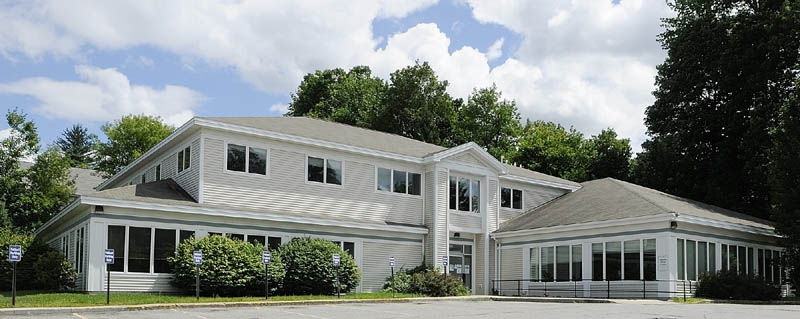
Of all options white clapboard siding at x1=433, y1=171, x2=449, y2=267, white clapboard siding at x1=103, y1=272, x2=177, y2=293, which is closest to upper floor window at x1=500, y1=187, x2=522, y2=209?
white clapboard siding at x1=433, y1=171, x2=449, y2=267

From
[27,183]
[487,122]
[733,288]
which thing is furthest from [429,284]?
[487,122]

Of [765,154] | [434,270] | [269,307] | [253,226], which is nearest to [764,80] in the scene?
[765,154]

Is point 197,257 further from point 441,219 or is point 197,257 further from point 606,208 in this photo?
point 606,208

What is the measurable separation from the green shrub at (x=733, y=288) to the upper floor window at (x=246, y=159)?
16298 mm

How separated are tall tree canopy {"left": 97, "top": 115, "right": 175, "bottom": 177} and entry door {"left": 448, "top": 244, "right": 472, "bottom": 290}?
106 ft

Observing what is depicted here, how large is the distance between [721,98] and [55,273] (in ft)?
118

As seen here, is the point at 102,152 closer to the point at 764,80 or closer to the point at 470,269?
the point at 470,269

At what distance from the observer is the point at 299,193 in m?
29.5

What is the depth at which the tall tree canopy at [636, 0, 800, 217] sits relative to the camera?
134ft

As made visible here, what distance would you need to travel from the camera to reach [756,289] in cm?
2781

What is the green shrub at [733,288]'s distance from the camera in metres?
27.9

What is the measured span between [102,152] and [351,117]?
18.8 m

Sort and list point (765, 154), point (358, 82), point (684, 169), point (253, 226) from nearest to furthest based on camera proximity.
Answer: point (253, 226) < point (765, 154) < point (684, 169) < point (358, 82)

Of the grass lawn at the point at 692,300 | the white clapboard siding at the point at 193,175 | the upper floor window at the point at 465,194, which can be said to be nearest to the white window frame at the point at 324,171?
the white clapboard siding at the point at 193,175
